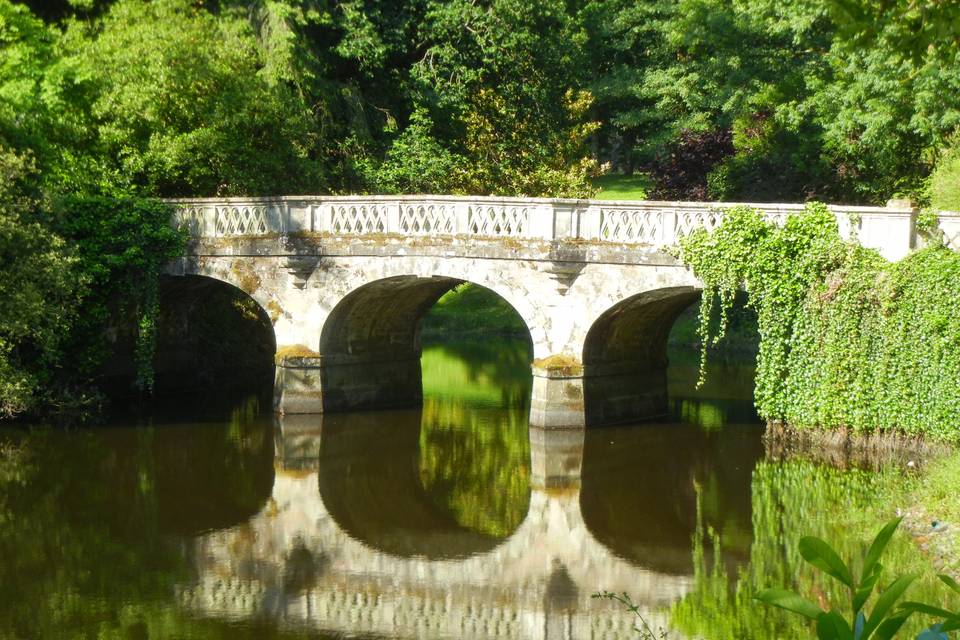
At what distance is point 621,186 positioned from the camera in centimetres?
4747

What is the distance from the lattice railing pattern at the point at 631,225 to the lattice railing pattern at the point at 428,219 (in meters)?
3.16

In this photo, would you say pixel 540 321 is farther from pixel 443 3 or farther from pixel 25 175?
pixel 443 3

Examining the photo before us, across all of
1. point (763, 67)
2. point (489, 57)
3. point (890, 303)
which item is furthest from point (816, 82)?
point (890, 303)

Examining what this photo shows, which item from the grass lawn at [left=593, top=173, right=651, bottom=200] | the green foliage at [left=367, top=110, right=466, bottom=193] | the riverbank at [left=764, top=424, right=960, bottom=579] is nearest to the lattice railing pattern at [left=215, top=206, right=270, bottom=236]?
the green foliage at [left=367, top=110, right=466, bottom=193]

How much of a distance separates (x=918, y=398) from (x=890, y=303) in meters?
1.71

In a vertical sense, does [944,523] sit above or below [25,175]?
below

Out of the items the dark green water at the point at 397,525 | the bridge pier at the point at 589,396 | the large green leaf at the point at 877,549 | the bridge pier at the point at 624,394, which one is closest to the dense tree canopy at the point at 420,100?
the dark green water at the point at 397,525

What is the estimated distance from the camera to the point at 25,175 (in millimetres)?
23797

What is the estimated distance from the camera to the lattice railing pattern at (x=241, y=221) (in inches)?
986

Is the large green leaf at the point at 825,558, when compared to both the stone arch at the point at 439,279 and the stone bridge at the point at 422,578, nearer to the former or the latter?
the stone bridge at the point at 422,578

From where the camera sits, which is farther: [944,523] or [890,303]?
[890,303]

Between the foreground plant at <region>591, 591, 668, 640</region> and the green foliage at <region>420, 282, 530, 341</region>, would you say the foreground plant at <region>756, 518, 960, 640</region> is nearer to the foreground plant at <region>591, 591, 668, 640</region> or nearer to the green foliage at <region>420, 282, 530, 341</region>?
the foreground plant at <region>591, 591, 668, 640</region>

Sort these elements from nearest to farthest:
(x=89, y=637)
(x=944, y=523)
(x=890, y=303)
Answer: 1. (x=89, y=637)
2. (x=944, y=523)
3. (x=890, y=303)

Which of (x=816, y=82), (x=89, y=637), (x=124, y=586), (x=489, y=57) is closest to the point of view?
(x=89, y=637)
